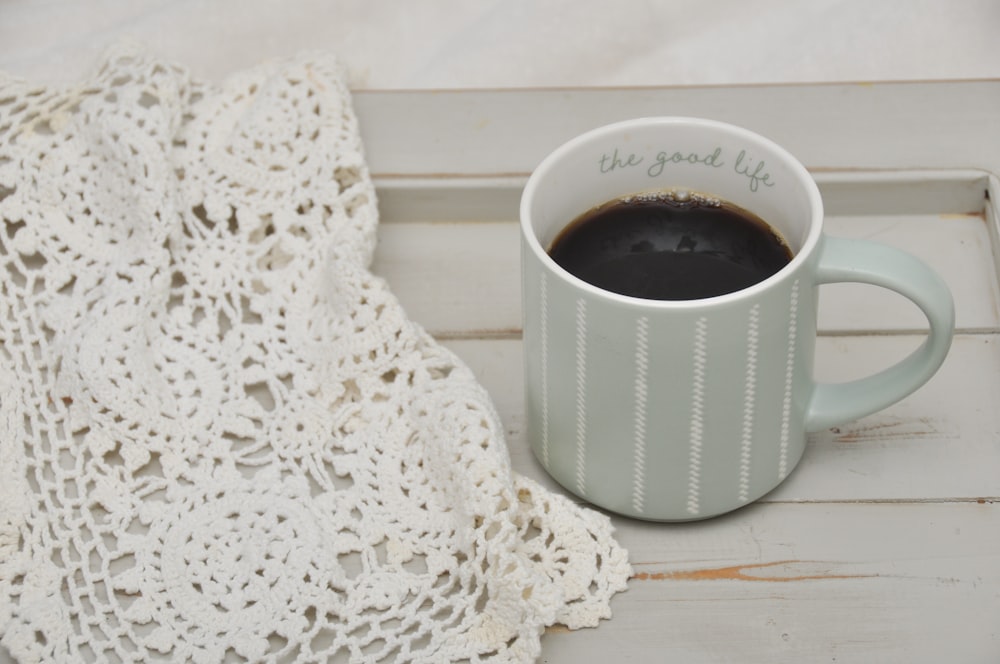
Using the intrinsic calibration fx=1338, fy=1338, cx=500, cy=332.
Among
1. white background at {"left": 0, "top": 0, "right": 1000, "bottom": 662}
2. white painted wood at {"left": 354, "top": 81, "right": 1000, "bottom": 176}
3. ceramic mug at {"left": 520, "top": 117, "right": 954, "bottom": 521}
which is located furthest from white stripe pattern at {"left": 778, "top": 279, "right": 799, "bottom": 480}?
white background at {"left": 0, "top": 0, "right": 1000, "bottom": 662}

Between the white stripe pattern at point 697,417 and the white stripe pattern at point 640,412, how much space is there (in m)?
0.02

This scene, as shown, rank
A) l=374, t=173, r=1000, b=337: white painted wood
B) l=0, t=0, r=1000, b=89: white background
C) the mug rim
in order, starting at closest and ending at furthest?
the mug rim < l=374, t=173, r=1000, b=337: white painted wood < l=0, t=0, r=1000, b=89: white background

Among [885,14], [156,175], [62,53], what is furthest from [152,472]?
[885,14]

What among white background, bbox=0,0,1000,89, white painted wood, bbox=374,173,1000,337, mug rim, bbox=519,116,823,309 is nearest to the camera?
mug rim, bbox=519,116,823,309

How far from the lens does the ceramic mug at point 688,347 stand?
542mm

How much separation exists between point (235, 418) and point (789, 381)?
0.27 m

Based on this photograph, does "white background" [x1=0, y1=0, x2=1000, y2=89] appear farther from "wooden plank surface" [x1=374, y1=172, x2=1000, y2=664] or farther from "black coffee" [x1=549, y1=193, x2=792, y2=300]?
"black coffee" [x1=549, y1=193, x2=792, y2=300]

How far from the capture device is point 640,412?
564 millimetres

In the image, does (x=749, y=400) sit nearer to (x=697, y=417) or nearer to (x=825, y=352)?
(x=697, y=417)

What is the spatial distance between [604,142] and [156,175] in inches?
10.5

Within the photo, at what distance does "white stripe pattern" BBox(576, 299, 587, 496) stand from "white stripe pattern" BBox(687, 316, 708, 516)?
47 mm

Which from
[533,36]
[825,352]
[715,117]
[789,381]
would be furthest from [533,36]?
[789,381]

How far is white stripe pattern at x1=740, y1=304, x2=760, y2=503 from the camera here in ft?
1.77

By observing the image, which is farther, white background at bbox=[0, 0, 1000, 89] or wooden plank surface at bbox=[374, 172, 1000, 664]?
white background at bbox=[0, 0, 1000, 89]
